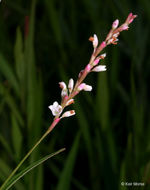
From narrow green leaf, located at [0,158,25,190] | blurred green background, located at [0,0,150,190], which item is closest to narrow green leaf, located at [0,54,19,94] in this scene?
blurred green background, located at [0,0,150,190]

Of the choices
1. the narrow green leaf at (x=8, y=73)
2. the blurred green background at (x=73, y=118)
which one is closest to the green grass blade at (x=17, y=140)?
the blurred green background at (x=73, y=118)

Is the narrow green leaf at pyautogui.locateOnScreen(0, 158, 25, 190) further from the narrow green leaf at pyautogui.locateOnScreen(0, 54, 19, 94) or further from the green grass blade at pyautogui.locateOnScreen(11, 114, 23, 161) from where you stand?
the narrow green leaf at pyautogui.locateOnScreen(0, 54, 19, 94)

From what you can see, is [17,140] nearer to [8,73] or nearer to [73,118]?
[8,73]

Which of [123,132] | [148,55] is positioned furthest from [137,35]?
[123,132]

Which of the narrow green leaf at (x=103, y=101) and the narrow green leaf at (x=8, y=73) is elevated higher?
the narrow green leaf at (x=8, y=73)

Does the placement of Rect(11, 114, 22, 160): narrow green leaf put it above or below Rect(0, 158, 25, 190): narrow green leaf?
above

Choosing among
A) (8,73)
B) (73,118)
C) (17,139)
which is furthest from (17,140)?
(73,118)

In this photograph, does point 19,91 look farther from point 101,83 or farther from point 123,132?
point 123,132

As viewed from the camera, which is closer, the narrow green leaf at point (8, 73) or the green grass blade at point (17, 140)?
the green grass blade at point (17, 140)

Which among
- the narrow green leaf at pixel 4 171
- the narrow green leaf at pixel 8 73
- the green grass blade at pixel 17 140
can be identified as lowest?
the narrow green leaf at pixel 4 171

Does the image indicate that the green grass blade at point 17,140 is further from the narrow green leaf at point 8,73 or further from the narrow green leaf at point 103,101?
the narrow green leaf at point 103,101

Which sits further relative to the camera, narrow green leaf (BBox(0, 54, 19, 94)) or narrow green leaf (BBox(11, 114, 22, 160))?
narrow green leaf (BBox(0, 54, 19, 94))
